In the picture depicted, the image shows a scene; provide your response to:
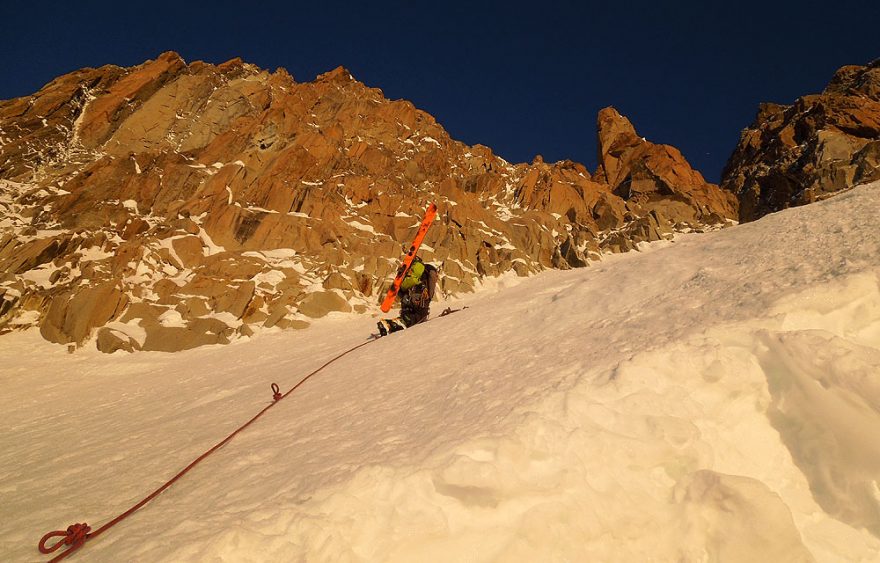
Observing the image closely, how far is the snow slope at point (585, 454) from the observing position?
241 centimetres

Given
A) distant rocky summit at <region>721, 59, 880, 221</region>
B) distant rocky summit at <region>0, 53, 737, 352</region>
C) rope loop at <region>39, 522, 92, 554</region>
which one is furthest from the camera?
distant rocky summit at <region>721, 59, 880, 221</region>

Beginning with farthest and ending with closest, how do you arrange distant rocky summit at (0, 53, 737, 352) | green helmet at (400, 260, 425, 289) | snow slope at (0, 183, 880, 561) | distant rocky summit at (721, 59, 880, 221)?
distant rocky summit at (721, 59, 880, 221)
distant rocky summit at (0, 53, 737, 352)
green helmet at (400, 260, 425, 289)
snow slope at (0, 183, 880, 561)

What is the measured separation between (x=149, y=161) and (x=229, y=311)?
81.1 feet

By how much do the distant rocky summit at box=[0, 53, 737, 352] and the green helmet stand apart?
47.2ft

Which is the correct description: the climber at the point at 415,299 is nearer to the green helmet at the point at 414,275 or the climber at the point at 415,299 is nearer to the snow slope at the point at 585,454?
the green helmet at the point at 414,275

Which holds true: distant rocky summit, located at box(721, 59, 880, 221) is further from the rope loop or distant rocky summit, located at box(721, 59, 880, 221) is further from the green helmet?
the rope loop

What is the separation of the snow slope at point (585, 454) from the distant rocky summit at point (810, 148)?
37933mm

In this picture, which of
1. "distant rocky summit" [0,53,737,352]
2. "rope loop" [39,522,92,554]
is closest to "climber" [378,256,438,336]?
"rope loop" [39,522,92,554]

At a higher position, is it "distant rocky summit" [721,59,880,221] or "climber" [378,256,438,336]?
"distant rocky summit" [721,59,880,221]

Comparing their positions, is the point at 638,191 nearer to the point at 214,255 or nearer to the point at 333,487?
the point at 214,255

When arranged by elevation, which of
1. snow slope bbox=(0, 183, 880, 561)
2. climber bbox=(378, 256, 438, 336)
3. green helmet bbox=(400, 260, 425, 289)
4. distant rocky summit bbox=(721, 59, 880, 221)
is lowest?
snow slope bbox=(0, 183, 880, 561)

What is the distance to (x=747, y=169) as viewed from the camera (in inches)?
2424

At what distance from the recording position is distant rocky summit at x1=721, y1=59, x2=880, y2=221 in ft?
129

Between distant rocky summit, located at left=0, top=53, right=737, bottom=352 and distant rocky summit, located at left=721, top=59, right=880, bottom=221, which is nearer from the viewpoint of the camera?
distant rocky summit, located at left=0, top=53, right=737, bottom=352
